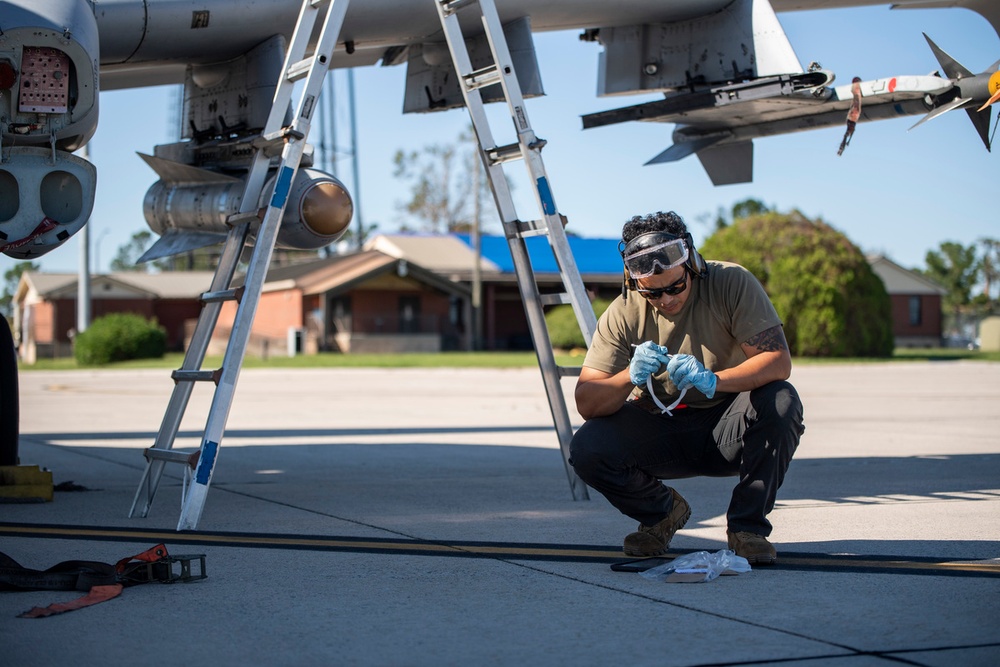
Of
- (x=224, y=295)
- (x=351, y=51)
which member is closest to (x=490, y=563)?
(x=224, y=295)

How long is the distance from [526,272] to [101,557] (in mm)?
3238

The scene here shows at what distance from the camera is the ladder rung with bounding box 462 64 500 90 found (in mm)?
7148

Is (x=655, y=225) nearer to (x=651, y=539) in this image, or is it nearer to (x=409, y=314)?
(x=651, y=539)

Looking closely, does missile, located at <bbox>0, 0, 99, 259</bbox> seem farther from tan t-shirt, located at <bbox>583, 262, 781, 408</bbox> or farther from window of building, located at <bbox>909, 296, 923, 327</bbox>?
window of building, located at <bbox>909, 296, 923, 327</bbox>

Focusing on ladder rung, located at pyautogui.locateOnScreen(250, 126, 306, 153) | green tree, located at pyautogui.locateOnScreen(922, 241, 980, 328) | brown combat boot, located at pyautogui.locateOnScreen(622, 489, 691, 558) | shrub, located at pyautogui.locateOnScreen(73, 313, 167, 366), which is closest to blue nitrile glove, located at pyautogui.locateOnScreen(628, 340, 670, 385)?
brown combat boot, located at pyautogui.locateOnScreen(622, 489, 691, 558)

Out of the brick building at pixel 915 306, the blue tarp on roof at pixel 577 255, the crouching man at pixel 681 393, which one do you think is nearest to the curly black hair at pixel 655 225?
the crouching man at pixel 681 393

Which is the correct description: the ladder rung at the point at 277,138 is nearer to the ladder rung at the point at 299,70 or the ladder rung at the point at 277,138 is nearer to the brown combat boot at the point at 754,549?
the ladder rung at the point at 299,70

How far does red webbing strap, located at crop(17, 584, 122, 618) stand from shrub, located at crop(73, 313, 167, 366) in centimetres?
3579

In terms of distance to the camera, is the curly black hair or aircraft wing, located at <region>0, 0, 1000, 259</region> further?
aircraft wing, located at <region>0, 0, 1000, 259</region>

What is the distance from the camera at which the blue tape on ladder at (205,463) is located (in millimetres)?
5844

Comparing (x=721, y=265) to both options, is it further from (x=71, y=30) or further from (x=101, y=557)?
(x=71, y=30)

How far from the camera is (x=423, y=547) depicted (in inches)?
214

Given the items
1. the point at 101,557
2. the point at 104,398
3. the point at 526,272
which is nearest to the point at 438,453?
the point at 526,272

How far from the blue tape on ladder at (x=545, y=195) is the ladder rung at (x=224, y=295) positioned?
2.02 metres
